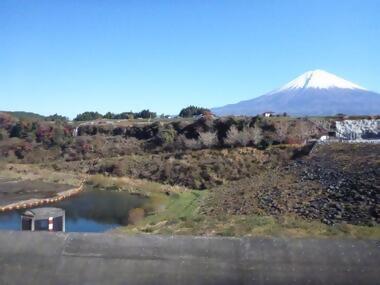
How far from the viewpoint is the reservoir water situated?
48.8 feet

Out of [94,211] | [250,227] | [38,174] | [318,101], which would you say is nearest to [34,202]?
[94,211]

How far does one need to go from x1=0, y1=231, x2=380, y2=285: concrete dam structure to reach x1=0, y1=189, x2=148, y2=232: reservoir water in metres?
10.4

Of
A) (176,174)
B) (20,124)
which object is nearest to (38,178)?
(176,174)

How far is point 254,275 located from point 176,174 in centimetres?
2278

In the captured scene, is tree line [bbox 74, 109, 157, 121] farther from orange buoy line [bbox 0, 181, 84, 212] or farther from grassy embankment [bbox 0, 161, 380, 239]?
orange buoy line [bbox 0, 181, 84, 212]

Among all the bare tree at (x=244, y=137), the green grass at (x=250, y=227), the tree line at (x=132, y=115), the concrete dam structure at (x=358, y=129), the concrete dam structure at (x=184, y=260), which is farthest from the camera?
the tree line at (x=132, y=115)

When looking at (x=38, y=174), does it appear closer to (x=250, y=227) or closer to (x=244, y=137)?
(x=244, y=137)

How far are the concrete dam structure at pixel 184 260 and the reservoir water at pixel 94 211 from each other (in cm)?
1037

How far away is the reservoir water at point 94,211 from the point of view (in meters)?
14.9

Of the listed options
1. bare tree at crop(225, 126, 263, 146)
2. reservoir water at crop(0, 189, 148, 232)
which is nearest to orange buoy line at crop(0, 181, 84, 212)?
reservoir water at crop(0, 189, 148, 232)

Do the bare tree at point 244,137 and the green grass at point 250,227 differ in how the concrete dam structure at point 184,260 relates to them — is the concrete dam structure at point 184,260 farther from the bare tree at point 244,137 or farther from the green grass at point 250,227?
the bare tree at point 244,137

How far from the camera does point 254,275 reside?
101 inches

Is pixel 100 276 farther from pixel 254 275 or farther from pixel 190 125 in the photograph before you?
pixel 190 125

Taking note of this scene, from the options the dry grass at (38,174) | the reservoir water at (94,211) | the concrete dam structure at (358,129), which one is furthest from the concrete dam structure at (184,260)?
the concrete dam structure at (358,129)
